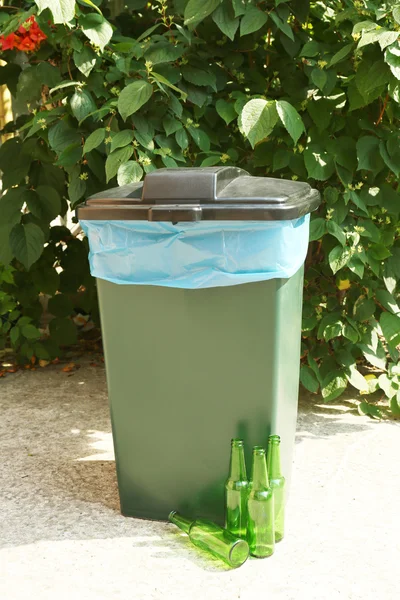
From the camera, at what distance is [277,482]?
2.27 metres

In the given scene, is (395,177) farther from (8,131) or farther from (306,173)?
(8,131)

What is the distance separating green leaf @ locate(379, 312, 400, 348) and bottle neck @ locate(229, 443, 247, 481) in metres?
1.27

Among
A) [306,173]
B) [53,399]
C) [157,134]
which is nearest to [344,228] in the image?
[306,173]

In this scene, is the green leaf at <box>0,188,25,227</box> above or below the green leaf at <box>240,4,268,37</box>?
below

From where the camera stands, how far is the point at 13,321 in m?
4.02

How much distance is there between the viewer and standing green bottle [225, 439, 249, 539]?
221 cm

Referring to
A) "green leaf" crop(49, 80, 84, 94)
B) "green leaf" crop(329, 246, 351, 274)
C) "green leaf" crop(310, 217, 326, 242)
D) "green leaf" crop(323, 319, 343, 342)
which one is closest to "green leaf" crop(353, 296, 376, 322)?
"green leaf" crop(323, 319, 343, 342)

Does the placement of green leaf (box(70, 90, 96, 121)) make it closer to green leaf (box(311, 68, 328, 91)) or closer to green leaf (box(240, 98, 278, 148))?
green leaf (box(240, 98, 278, 148))

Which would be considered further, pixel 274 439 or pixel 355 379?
pixel 355 379

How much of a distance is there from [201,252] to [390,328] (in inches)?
54.1

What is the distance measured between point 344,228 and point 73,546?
5.30ft

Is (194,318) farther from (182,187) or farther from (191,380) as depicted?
(182,187)

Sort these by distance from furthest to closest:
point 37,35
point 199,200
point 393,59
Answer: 1. point 37,35
2. point 393,59
3. point 199,200

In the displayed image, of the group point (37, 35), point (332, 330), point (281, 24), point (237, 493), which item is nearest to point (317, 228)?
point (332, 330)
